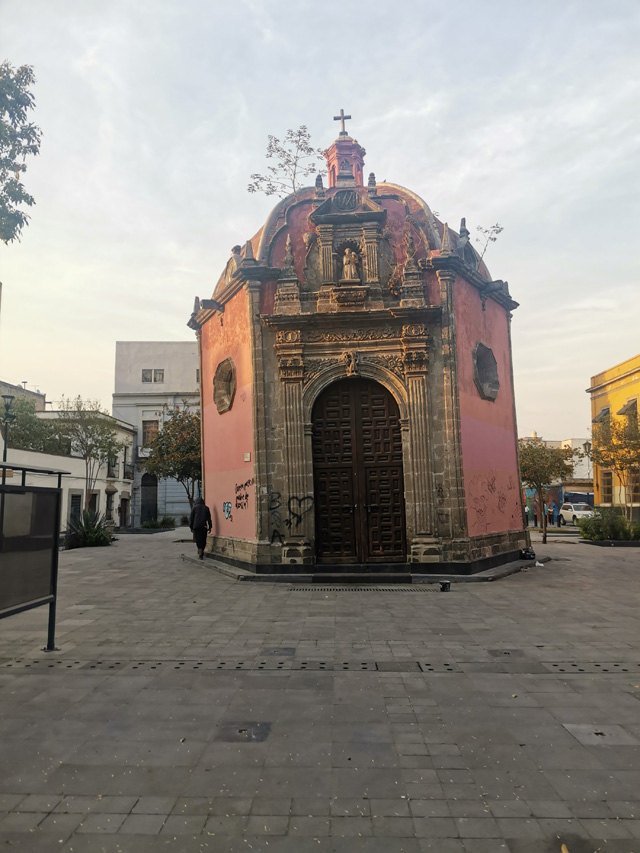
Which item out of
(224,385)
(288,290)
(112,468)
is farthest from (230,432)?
(112,468)

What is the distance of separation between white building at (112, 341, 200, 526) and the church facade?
95.4 ft

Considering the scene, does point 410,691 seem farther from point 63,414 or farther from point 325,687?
point 63,414

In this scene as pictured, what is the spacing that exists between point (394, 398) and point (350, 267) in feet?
10.2

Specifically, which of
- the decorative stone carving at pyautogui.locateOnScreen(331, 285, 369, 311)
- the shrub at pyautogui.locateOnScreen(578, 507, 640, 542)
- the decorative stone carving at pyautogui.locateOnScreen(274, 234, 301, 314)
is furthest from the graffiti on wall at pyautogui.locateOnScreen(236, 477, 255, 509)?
the shrub at pyautogui.locateOnScreen(578, 507, 640, 542)

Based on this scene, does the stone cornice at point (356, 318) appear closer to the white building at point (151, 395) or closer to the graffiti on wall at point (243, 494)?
the graffiti on wall at point (243, 494)

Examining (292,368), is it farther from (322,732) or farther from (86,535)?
(86,535)

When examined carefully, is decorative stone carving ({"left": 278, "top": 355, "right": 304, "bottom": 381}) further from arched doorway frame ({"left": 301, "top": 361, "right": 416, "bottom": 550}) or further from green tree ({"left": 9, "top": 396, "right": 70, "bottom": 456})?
green tree ({"left": 9, "top": 396, "right": 70, "bottom": 456})

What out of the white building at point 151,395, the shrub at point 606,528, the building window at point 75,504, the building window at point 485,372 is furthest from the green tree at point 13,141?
the white building at point 151,395

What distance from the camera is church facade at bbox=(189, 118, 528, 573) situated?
12.2 m

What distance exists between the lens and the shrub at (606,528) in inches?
819

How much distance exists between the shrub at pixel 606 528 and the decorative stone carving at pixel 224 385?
14.8 m

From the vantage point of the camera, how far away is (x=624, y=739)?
4039 millimetres

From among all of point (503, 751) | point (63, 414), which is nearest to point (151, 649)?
point (503, 751)

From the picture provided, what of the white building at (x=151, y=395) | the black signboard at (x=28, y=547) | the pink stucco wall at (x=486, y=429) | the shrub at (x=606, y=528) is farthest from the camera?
the white building at (x=151, y=395)
